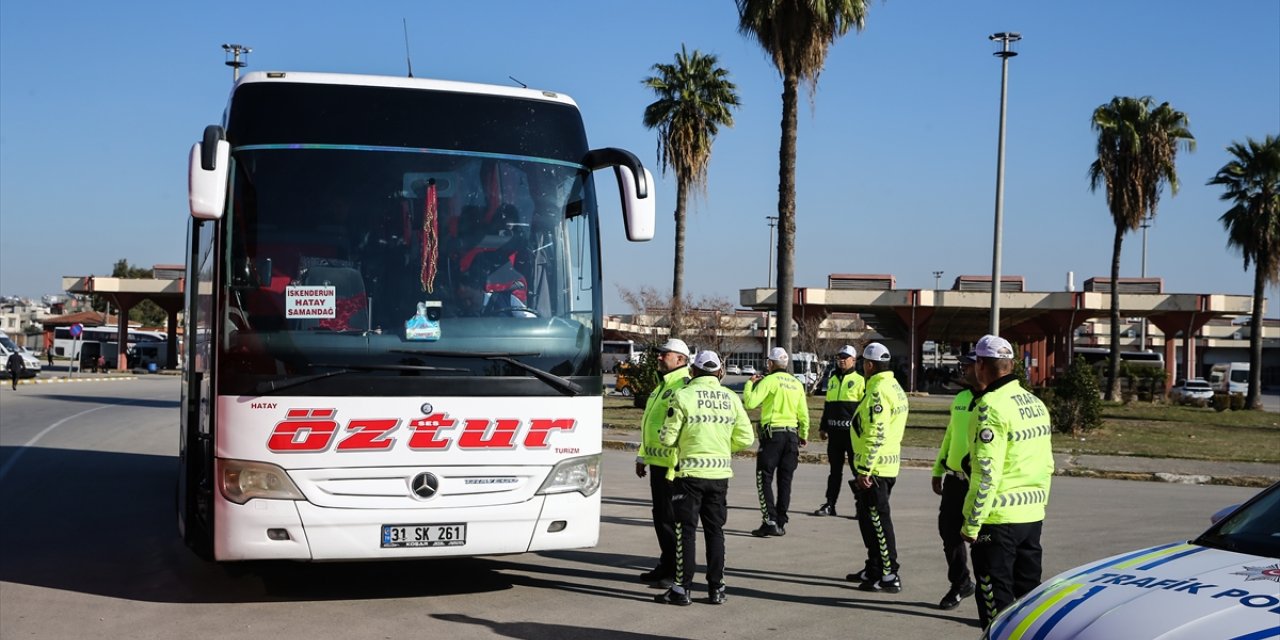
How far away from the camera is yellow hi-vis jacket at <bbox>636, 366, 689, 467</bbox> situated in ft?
27.8

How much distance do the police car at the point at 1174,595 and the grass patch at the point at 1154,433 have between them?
1820cm

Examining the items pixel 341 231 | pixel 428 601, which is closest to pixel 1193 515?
pixel 428 601

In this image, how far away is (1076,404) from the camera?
27.2 metres

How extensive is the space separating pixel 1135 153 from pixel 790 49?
2293 centimetres

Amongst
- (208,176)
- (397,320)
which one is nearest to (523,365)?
(397,320)

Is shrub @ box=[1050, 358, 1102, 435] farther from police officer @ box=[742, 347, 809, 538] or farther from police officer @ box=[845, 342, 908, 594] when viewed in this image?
police officer @ box=[845, 342, 908, 594]

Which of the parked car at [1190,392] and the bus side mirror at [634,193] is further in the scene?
the parked car at [1190,392]

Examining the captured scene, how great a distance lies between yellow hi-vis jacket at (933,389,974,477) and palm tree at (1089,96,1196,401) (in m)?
37.9

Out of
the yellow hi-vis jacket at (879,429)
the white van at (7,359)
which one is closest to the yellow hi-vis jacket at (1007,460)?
the yellow hi-vis jacket at (879,429)

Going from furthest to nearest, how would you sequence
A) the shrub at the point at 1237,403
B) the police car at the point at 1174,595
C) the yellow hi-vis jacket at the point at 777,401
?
the shrub at the point at 1237,403 → the yellow hi-vis jacket at the point at 777,401 → the police car at the point at 1174,595

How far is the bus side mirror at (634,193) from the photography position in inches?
308

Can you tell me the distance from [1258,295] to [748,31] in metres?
29.9

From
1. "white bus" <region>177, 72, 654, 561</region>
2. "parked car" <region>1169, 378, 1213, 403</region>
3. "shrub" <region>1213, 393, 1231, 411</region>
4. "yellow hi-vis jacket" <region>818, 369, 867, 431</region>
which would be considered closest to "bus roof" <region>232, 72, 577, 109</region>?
"white bus" <region>177, 72, 654, 561</region>

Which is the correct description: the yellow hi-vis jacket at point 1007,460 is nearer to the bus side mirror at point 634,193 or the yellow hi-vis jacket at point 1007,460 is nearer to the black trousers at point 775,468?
the bus side mirror at point 634,193
